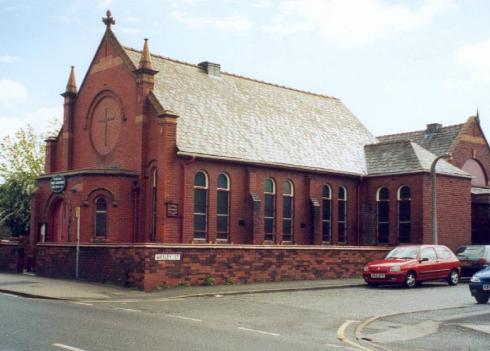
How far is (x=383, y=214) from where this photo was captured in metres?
36.5

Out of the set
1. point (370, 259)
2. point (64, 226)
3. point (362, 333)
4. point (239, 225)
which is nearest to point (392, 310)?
point (362, 333)

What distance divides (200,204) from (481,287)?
1384cm

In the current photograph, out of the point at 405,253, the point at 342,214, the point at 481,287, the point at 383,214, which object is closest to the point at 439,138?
the point at 383,214

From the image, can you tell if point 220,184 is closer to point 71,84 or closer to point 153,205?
point 153,205

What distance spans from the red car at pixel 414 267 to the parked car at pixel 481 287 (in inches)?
178

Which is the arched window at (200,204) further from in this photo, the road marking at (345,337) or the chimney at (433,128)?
the chimney at (433,128)

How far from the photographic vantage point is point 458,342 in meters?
12.8

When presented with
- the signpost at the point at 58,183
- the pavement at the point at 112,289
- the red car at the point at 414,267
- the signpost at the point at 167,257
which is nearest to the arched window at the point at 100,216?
the signpost at the point at 58,183

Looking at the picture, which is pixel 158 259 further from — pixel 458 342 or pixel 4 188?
pixel 4 188

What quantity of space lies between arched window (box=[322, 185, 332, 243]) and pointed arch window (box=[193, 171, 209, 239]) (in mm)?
7907

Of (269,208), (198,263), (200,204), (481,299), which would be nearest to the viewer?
(481,299)

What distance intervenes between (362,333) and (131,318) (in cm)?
484

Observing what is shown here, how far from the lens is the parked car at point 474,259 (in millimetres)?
27312

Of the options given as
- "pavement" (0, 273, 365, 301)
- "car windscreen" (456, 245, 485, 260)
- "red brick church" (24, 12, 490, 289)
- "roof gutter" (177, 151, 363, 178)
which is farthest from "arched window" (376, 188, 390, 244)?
"pavement" (0, 273, 365, 301)
